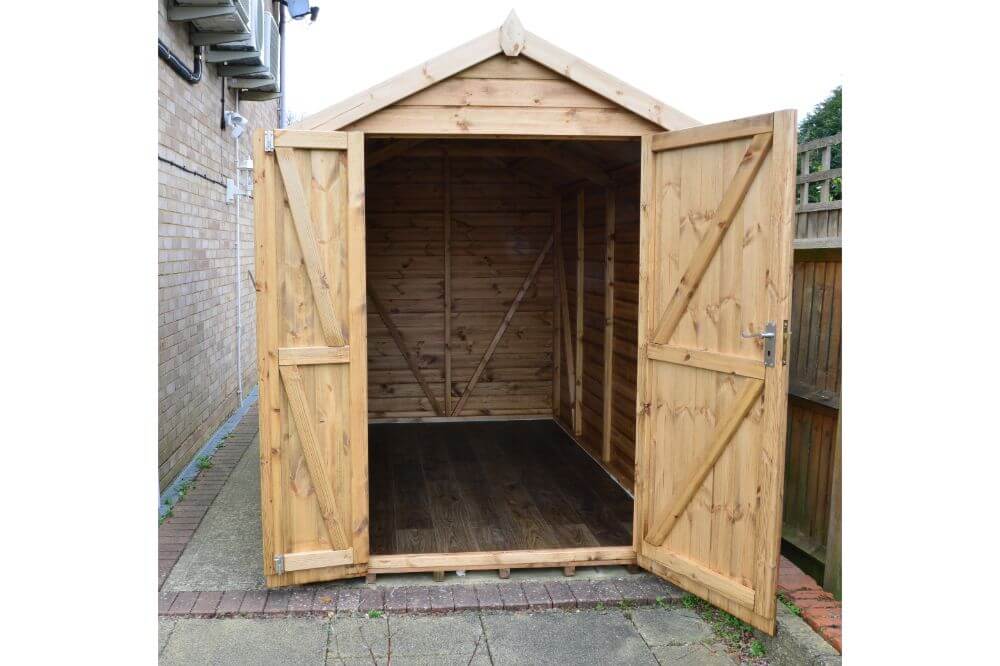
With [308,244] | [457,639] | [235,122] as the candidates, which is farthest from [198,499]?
[235,122]

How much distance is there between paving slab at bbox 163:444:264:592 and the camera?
451cm

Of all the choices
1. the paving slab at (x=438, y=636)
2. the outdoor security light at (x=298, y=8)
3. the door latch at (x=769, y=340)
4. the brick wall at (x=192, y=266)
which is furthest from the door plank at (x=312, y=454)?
the outdoor security light at (x=298, y=8)

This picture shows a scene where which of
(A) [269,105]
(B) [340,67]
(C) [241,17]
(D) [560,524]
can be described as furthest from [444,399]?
(B) [340,67]

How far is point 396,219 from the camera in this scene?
831cm

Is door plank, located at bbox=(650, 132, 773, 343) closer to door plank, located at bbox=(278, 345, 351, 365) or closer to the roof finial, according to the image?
the roof finial

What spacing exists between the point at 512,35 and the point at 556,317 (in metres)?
4.37

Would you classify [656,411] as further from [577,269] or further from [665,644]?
[577,269]

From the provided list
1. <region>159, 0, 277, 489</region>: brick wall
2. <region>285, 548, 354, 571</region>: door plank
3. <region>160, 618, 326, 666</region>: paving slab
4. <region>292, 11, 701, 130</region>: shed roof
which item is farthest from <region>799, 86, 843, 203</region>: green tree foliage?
<region>160, 618, 326, 666</region>: paving slab

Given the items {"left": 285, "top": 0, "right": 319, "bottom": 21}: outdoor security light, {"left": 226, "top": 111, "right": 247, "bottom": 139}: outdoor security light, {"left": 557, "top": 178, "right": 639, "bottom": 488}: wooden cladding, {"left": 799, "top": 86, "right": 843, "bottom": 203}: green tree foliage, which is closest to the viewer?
{"left": 557, "top": 178, "right": 639, "bottom": 488}: wooden cladding

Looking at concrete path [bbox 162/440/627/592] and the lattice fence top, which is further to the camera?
the lattice fence top

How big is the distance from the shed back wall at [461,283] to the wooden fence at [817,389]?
12.9 ft

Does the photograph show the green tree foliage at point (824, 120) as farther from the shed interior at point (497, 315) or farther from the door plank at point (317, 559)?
the door plank at point (317, 559)

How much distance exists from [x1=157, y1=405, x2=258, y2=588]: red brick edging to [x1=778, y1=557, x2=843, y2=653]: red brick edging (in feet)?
10.0

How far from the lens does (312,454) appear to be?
14.4 ft
